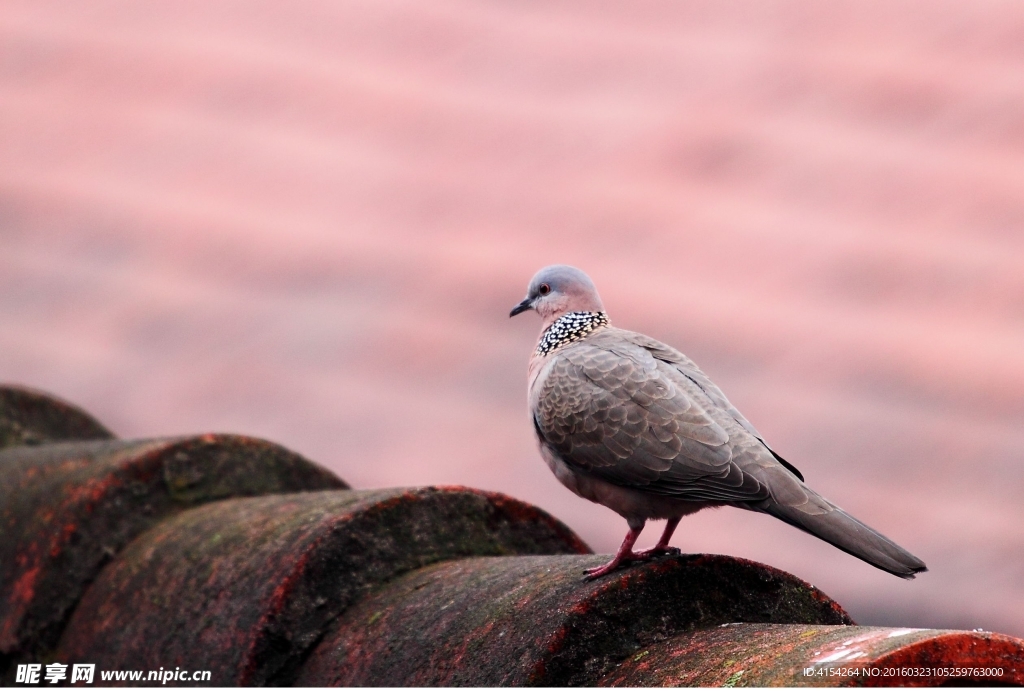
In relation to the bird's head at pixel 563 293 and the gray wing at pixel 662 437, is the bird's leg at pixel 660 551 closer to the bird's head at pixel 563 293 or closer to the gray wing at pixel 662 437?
the gray wing at pixel 662 437

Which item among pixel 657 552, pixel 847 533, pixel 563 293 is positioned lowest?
pixel 657 552

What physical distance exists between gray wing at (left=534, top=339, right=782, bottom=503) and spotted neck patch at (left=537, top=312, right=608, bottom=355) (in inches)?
8.6

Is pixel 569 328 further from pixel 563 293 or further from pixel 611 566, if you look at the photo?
pixel 611 566

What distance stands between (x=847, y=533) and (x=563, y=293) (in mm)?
1072

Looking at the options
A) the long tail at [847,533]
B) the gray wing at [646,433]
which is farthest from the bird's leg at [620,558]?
the long tail at [847,533]

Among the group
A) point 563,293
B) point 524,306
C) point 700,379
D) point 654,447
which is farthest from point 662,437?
point 524,306

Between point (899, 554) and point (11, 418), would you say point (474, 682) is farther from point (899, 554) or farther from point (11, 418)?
point (11, 418)

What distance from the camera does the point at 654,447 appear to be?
2322 mm

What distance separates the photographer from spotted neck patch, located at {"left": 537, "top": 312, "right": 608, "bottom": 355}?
2.75m

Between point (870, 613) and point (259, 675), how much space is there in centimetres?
221

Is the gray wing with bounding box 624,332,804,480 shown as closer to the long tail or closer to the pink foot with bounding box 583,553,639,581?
the long tail

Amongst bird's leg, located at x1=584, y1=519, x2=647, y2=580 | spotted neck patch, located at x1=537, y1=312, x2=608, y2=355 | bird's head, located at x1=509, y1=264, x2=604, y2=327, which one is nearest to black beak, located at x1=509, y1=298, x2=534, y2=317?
bird's head, located at x1=509, y1=264, x2=604, y2=327

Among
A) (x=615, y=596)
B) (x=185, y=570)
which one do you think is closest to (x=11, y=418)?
(x=185, y=570)

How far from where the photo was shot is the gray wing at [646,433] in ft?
7.43
